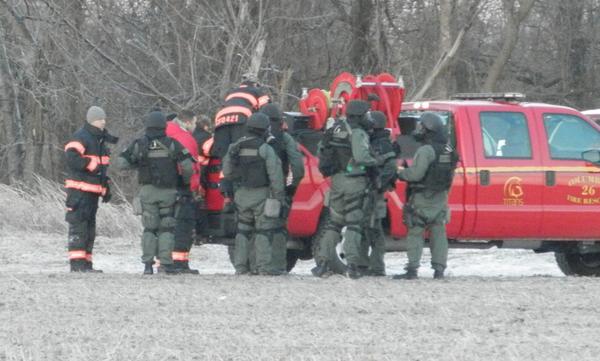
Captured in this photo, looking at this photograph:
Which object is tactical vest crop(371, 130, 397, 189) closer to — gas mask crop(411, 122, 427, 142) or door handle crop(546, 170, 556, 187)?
gas mask crop(411, 122, 427, 142)

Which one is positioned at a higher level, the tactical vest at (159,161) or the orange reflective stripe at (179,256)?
the tactical vest at (159,161)

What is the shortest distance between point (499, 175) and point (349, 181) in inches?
64.1

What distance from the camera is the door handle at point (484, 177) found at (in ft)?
46.8

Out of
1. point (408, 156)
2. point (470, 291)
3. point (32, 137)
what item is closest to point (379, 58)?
point (32, 137)

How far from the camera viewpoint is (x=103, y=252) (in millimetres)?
18484

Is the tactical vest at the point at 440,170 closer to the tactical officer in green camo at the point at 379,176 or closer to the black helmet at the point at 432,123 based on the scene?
the black helmet at the point at 432,123

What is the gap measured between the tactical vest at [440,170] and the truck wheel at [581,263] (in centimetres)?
269

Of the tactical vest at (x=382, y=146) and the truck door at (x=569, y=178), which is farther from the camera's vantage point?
the truck door at (x=569, y=178)

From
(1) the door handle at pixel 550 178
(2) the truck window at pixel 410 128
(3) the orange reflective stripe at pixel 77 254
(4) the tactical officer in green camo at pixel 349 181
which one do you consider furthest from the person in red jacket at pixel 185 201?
(1) the door handle at pixel 550 178

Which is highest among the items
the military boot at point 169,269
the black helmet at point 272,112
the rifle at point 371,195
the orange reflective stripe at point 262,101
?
the orange reflective stripe at point 262,101

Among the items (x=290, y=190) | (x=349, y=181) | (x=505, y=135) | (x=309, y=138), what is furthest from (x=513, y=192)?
(x=290, y=190)

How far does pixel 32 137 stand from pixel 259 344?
2243 centimetres

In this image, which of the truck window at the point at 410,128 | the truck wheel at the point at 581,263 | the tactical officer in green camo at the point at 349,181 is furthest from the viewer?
the truck wheel at the point at 581,263

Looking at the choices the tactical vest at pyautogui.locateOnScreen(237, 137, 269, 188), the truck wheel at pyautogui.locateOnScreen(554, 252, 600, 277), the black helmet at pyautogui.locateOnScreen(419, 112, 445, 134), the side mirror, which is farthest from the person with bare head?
the truck wheel at pyautogui.locateOnScreen(554, 252, 600, 277)
